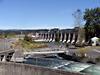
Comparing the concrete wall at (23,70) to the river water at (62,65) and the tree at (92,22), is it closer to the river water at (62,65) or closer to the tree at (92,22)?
the river water at (62,65)

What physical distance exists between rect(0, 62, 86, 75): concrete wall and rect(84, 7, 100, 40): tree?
67.7 meters

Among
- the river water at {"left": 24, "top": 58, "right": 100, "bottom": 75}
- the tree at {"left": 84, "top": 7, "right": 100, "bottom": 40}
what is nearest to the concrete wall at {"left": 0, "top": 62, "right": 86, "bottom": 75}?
the river water at {"left": 24, "top": 58, "right": 100, "bottom": 75}

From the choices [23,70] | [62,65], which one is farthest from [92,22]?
[23,70]

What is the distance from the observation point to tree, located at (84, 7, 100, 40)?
86.6m

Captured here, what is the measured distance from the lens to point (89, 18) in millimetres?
87688

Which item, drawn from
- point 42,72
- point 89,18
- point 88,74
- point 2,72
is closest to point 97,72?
point 88,74

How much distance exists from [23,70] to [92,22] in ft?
235

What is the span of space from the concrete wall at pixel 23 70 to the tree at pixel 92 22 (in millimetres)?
67719

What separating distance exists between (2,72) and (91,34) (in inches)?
2807

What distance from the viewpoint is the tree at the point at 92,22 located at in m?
86.6

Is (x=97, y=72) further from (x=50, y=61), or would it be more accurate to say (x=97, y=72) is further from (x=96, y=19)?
(x=96, y=19)

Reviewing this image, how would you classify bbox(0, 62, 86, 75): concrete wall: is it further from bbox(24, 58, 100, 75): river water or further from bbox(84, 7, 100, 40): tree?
bbox(84, 7, 100, 40): tree

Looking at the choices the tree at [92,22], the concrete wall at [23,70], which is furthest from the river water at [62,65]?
the tree at [92,22]

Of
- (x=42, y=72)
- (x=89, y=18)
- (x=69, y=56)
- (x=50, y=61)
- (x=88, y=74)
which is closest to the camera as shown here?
(x=88, y=74)
